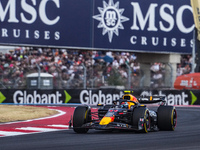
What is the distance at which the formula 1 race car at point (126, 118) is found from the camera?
11.9 metres

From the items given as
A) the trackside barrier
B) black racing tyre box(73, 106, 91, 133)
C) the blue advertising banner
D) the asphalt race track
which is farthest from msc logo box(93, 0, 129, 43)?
the asphalt race track

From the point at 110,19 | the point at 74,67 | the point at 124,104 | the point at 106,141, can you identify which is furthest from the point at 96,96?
the point at 106,141

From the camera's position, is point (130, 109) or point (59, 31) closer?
point (130, 109)

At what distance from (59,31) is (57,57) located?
3.51 meters

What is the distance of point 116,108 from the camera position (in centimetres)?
1248

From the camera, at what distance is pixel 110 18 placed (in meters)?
33.5

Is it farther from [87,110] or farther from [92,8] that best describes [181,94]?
[87,110]

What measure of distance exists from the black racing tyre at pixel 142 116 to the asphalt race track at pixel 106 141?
215mm

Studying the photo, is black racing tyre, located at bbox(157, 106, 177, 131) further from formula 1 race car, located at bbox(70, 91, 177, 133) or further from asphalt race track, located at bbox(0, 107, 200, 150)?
asphalt race track, located at bbox(0, 107, 200, 150)

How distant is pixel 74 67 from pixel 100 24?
11.1 feet

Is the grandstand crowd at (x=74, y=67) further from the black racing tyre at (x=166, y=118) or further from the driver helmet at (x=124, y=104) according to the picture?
the black racing tyre at (x=166, y=118)

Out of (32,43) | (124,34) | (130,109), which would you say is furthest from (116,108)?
(124,34)

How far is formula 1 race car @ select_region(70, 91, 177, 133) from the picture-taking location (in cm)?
1194

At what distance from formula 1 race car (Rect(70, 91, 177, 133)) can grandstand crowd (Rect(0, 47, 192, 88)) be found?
579 inches
